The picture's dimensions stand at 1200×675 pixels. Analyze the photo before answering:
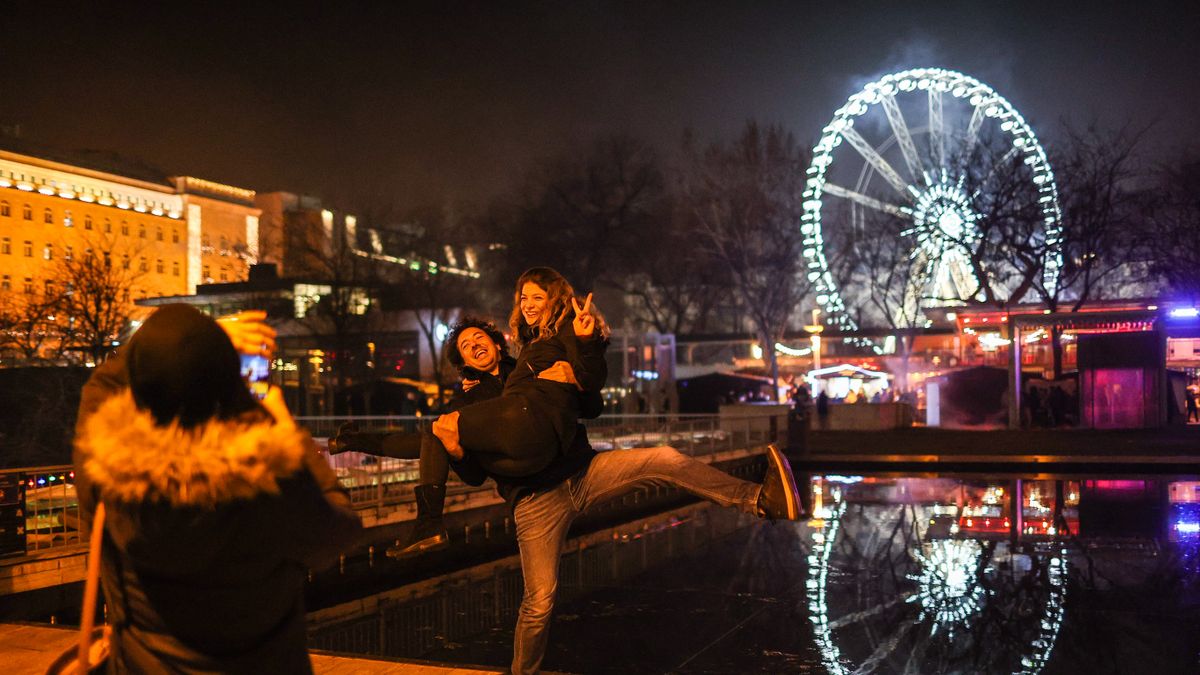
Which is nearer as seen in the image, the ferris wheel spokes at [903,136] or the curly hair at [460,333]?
Answer: the curly hair at [460,333]

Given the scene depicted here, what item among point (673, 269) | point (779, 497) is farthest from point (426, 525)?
point (673, 269)

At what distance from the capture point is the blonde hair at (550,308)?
5.09 m

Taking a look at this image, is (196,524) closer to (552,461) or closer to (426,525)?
(552,461)

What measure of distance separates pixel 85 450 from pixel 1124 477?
24602 millimetres

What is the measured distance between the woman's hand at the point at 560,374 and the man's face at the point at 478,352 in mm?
711

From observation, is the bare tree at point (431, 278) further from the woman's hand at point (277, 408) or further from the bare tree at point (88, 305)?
the woman's hand at point (277, 408)

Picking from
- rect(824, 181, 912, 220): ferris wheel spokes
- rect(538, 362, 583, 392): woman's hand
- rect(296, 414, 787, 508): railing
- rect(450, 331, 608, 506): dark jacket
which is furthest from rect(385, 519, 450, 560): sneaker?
rect(824, 181, 912, 220): ferris wheel spokes

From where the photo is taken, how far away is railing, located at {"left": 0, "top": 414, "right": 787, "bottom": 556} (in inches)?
434

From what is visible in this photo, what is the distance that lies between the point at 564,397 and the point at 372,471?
11935mm

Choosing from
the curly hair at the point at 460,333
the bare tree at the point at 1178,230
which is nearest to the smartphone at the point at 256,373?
the curly hair at the point at 460,333

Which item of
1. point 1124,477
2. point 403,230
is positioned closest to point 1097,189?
point 1124,477

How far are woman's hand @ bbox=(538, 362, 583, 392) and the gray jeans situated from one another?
52 centimetres

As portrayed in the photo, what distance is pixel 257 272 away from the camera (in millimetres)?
50969

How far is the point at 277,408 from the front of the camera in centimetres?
278
